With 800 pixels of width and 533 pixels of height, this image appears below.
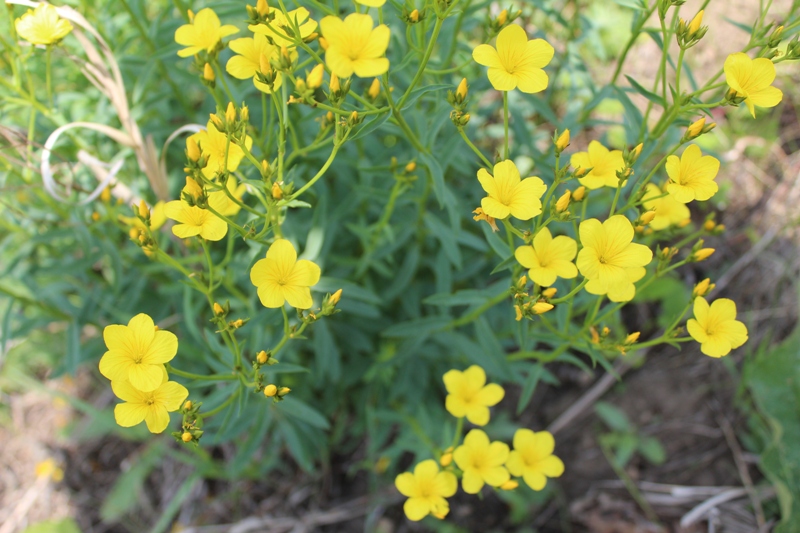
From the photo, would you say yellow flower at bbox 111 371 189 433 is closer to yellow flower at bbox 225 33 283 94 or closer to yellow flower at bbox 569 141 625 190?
yellow flower at bbox 225 33 283 94

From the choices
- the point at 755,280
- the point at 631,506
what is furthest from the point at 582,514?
the point at 755,280

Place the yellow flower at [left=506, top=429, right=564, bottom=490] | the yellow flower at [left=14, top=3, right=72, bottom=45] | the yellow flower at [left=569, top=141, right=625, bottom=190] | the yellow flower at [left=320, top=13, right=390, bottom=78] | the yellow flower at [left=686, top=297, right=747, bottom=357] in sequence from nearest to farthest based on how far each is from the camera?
the yellow flower at [left=320, top=13, right=390, bottom=78] < the yellow flower at [left=686, top=297, right=747, bottom=357] < the yellow flower at [left=569, top=141, right=625, bottom=190] < the yellow flower at [left=14, top=3, right=72, bottom=45] < the yellow flower at [left=506, top=429, right=564, bottom=490]

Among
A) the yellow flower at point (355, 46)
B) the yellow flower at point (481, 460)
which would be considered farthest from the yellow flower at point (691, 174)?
the yellow flower at point (481, 460)

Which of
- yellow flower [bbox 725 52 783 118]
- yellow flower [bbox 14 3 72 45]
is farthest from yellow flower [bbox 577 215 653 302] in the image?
yellow flower [bbox 14 3 72 45]

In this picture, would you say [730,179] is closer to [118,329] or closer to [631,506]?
[631,506]

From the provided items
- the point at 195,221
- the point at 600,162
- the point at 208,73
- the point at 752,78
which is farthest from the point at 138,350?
the point at 752,78

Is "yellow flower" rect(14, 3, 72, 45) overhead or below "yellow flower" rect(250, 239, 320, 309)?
overhead

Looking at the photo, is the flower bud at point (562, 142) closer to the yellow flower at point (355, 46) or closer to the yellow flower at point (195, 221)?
the yellow flower at point (355, 46)

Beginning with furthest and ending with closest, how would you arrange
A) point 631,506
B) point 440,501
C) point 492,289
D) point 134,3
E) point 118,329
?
1. point 631,506
2. point 134,3
3. point 492,289
4. point 440,501
5. point 118,329
